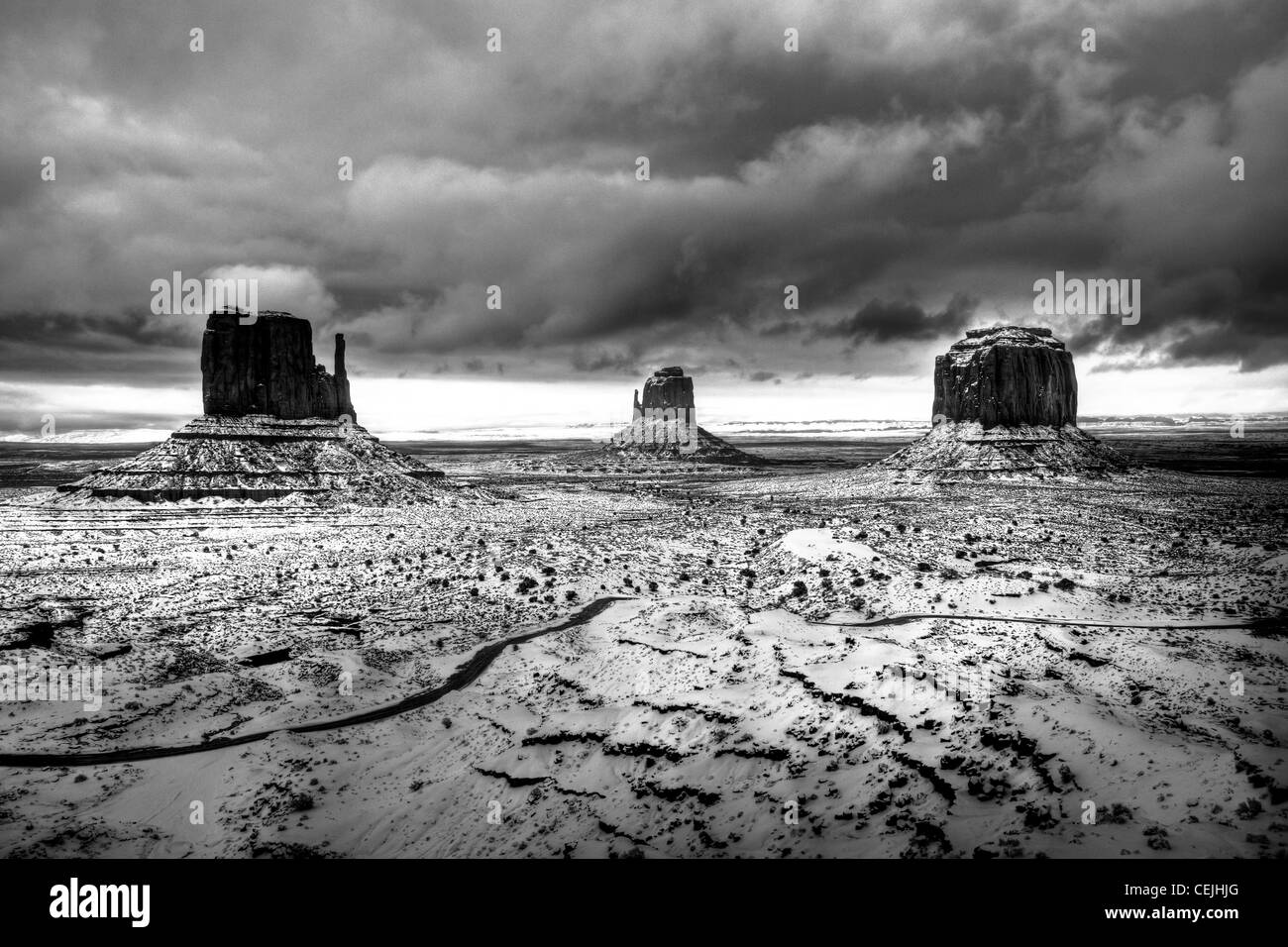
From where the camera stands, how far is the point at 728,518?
48281mm

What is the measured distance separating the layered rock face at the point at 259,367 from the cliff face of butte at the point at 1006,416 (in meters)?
63.4

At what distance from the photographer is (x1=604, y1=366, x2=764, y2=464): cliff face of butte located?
127 metres

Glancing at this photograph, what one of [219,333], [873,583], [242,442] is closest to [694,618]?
[873,583]

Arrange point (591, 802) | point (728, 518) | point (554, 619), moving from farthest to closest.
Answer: point (728, 518) → point (554, 619) → point (591, 802)

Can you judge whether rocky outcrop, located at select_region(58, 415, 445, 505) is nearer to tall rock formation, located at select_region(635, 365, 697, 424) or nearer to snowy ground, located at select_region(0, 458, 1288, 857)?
snowy ground, located at select_region(0, 458, 1288, 857)

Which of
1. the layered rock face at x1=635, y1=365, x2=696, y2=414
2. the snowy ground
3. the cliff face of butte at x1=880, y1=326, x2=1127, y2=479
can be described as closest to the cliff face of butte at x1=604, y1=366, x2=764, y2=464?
the layered rock face at x1=635, y1=365, x2=696, y2=414

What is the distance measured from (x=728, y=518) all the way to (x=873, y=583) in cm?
2329

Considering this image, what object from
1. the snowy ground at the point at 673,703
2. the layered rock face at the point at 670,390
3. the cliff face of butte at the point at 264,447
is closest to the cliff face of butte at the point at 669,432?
the layered rock face at the point at 670,390

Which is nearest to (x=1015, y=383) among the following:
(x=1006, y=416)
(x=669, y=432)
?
(x=1006, y=416)

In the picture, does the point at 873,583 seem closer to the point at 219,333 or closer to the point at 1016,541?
the point at 1016,541

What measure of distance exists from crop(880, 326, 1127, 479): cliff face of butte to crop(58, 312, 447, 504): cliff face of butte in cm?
5515

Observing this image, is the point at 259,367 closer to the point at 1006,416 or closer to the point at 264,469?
the point at 264,469

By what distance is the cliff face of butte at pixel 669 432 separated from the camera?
416 ft

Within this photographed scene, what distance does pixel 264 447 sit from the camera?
59062mm
